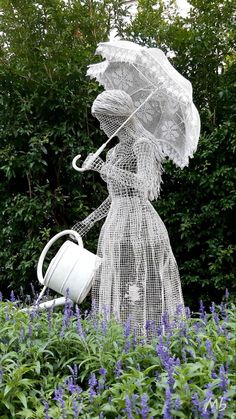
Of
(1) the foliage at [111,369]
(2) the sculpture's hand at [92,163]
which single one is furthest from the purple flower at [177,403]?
(2) the sculpture's hand at [92,163]

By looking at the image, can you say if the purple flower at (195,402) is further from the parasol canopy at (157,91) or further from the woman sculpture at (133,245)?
the parasol canopy at (157,91)

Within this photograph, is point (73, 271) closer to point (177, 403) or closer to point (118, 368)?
point (118, 368)

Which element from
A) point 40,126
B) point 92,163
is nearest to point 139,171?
point 92,163

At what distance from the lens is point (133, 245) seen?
302 centimetres

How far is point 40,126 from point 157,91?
1835 mm

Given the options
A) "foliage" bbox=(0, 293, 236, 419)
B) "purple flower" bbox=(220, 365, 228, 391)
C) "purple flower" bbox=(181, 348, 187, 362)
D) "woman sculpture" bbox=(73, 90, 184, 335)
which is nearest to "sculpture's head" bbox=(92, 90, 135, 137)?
"woman sculpture" bbox=(73, 90, 184, 335)

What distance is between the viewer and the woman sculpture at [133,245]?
9.93 feet

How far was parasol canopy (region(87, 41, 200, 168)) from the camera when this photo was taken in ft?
9.86

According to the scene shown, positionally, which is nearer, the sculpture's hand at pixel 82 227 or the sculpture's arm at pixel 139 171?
the sculpture's arm at pixel 139 171

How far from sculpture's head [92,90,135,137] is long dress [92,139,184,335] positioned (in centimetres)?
17

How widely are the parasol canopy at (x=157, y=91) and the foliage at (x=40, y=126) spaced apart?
130 centimetres

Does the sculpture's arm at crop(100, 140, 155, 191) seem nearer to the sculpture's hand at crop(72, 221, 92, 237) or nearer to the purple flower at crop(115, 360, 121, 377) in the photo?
the sculpture's hand at crop(72, 221, 92, 237)

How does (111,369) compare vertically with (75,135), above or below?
below

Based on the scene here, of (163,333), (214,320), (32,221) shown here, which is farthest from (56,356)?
(32,221)
